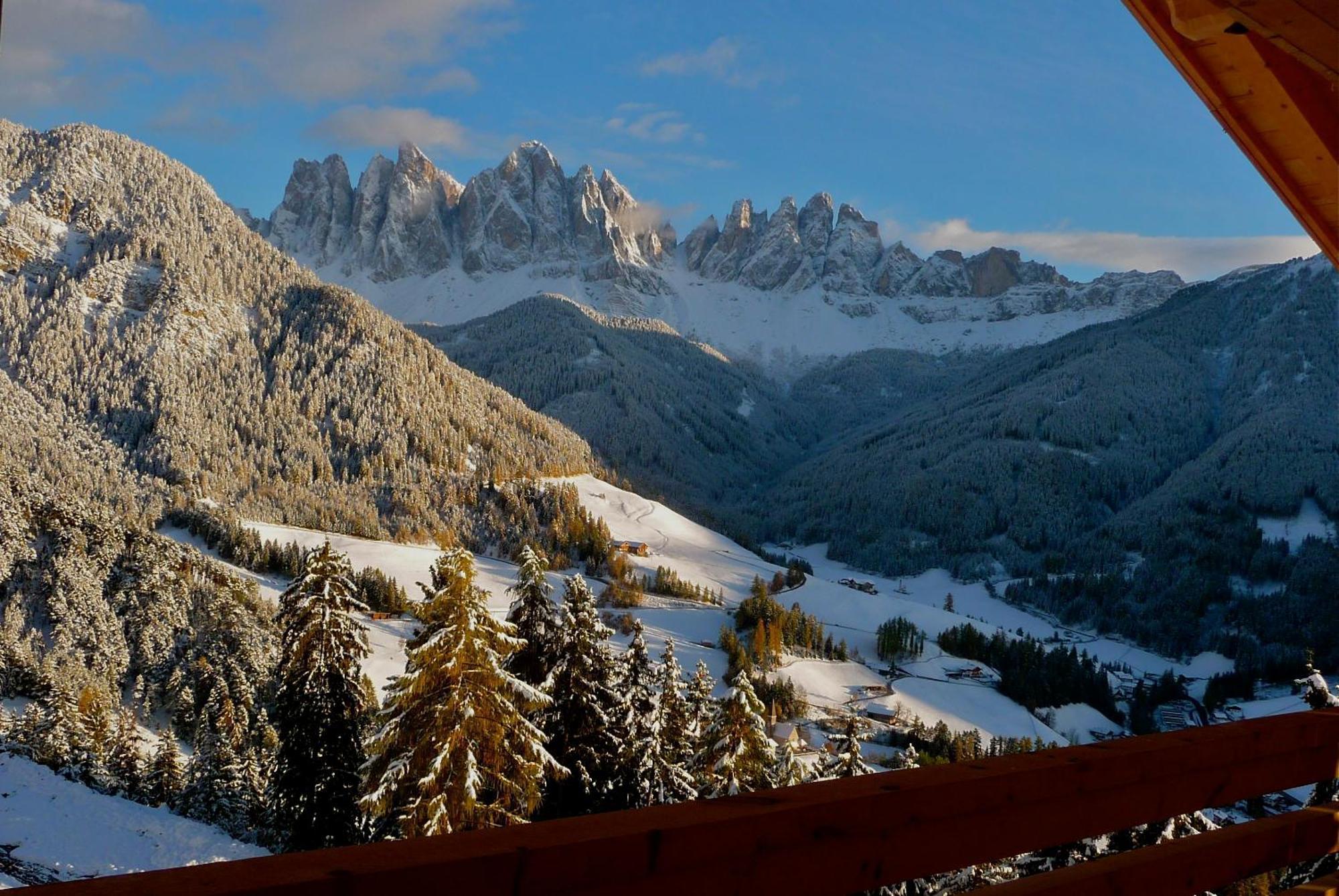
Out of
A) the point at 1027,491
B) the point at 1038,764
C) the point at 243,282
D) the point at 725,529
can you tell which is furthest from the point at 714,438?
the point at 1038,764

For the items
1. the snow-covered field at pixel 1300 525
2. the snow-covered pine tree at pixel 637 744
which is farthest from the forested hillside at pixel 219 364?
the snow-covered field at pixel 1300 525

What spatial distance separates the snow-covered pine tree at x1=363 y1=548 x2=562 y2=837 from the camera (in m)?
10.1

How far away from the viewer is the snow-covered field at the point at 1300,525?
106375mm

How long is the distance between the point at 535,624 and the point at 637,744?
8.93 ft

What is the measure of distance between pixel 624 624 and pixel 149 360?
89.5 meters

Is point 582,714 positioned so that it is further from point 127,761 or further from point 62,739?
point 127,761

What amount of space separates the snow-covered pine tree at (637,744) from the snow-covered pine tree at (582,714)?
151 mm

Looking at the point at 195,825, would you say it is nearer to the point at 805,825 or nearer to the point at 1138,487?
the point at 805,825

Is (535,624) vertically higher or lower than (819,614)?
higher

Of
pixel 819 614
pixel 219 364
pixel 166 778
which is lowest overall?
pixel 819 614

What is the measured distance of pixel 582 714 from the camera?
13898mm

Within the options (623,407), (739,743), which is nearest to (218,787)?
(739,743)

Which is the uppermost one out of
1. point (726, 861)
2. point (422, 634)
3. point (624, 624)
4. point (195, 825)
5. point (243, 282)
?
point (243, 282)

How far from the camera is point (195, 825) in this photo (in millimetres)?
18719
